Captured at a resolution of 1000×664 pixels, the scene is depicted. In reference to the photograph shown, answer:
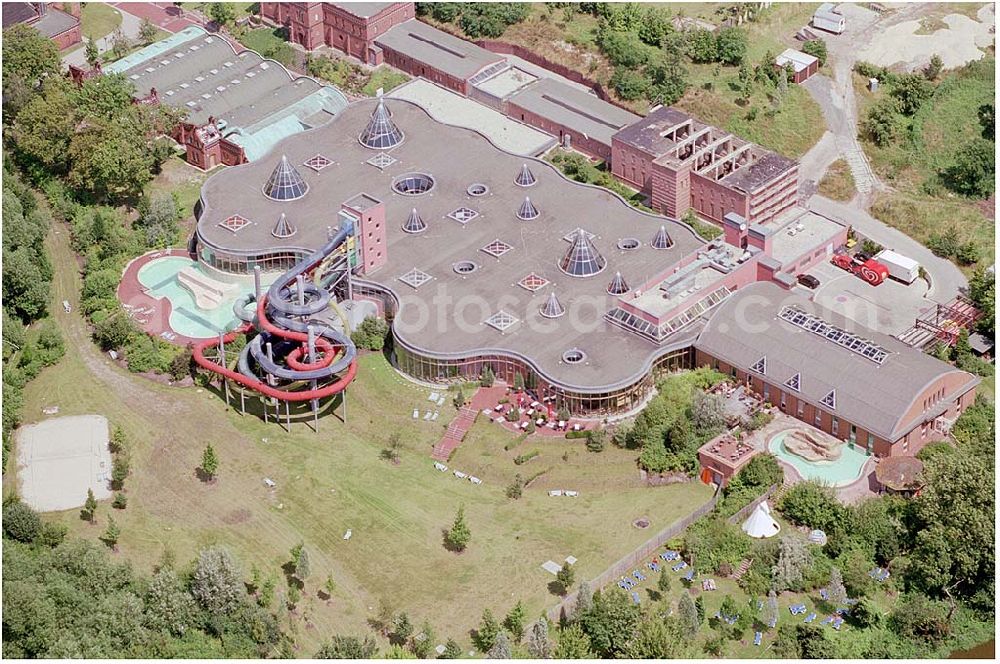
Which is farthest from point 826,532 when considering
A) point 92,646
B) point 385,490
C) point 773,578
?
point 92,646

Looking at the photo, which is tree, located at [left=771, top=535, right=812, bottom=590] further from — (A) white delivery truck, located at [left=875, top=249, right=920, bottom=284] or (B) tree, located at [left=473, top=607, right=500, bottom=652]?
(A) white delivery truck, located at [left=875, top=249, right=920, bottom=284]

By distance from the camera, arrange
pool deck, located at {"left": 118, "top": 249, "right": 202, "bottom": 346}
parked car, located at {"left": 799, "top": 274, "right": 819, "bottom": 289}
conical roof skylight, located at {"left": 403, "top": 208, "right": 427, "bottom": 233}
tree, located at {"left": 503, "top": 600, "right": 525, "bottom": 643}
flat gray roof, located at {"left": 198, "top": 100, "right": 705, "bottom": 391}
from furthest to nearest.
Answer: conical roof skylight, located at {"left": 403, "top": 208, "right": 427, "bottom": 233} < parked car, located at {"left": 799, "top": 274, "right": 819, "bottom": 289} < pool deck, located at {"left": 118, "top": 249, "right": 202, "bottom": 346} < flat gray roof, located at {"left": 198, "top": 100, "right": 705, "bottom": 391} < tree, located at {"left": 503, "top": 600, "right": 525, "bottom": 643}

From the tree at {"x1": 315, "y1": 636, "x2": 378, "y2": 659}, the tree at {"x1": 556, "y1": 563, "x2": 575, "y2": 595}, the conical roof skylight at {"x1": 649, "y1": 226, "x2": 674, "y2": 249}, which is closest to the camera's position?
the tree at {"x1": 315, "y1": 636, "x2": 378, "y2": 659}

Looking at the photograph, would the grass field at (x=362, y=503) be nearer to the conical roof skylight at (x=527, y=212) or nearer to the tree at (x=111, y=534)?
the tree at (x=111, y=534)

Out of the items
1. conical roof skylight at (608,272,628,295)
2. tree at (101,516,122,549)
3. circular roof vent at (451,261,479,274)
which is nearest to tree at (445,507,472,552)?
tree at (101,516,122,549)

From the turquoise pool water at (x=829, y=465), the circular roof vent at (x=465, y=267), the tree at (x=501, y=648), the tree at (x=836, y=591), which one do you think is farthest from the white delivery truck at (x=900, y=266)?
the tree at (x=501, y=648)

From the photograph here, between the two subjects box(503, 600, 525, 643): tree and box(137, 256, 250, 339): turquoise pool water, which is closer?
box(503, 600, 525, 643): tree
